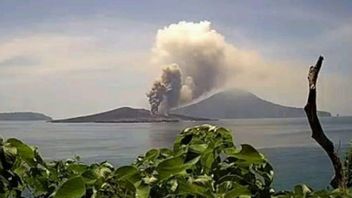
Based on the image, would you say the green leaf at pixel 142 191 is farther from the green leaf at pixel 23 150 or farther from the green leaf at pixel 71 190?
the green leaf at pixel 23 150

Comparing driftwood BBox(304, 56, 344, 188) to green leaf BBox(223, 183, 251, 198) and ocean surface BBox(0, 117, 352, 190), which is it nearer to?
ocean surface BBox(0, 117, 352, 190)

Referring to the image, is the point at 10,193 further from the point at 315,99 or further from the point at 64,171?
the point at 315,99

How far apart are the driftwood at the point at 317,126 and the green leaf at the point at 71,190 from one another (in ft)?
1.27

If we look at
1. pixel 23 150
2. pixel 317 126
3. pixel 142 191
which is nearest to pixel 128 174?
pixel 142 191

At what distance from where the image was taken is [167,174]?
17.7 inches

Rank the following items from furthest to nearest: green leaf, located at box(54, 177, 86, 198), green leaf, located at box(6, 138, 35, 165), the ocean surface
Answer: the ocean surface < green leaf, located at box(6, 138, 35, 165) < green leaf, located at box(54, 177, 86, 198)

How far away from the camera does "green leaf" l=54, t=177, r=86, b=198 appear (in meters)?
0.41

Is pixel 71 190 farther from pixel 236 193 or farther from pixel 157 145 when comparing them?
pixel 157 145

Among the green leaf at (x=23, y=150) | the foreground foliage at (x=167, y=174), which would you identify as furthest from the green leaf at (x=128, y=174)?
the green leaf at (x=23, y=150)

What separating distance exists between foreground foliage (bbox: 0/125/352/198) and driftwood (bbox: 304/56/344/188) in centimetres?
13

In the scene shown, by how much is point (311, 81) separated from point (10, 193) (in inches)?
16.8

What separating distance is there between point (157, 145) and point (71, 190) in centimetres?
55

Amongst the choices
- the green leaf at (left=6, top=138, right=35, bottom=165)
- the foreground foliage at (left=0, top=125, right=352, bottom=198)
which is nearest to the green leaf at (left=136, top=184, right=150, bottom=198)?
the foreground foliage at (left=0, top=125, right=352, bottom=198)

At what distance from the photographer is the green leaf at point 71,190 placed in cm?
41
